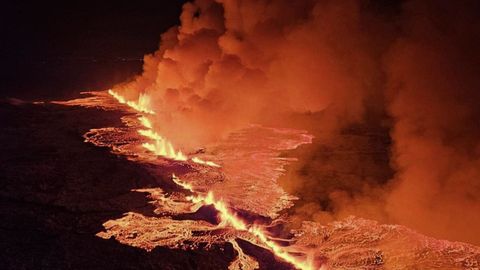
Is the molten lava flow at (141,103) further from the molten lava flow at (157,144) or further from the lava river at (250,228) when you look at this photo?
the lava river at (250,228)

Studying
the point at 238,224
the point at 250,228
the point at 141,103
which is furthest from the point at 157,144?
the point at 141,103

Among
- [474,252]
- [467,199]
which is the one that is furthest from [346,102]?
[474,252]

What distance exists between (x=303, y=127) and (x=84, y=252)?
10973 mm

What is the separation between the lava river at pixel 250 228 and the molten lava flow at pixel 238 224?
15mm

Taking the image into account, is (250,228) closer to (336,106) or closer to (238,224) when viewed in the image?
(238,224)

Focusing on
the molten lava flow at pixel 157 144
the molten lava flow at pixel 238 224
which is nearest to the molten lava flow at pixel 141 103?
the molten lava flow at pixel 157 144

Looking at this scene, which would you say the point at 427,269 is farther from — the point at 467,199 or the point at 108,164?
the point at 108,164

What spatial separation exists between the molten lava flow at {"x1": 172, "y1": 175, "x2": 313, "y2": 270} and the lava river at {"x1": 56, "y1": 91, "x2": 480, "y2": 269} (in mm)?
15

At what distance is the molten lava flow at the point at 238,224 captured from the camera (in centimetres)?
687

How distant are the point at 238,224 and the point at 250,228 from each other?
0.26 metres

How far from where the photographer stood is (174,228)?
7738 millimetres

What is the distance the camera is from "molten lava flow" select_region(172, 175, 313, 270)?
6867 mm

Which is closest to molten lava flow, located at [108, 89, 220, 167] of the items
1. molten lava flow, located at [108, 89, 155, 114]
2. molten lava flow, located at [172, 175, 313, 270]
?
molten lava flow, located at [108, 89, 155, 114]

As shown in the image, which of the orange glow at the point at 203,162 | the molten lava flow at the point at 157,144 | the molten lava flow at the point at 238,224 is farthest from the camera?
the molten lava flow at the point at 157,144
